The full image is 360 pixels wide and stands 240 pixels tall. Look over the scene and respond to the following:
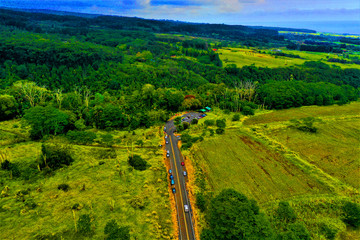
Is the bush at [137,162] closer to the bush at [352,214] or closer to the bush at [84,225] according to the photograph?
the bush at [84,225]

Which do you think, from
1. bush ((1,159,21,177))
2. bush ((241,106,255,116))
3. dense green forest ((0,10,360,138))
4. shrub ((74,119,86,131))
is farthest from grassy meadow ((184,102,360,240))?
bush ((1,159,21,177))

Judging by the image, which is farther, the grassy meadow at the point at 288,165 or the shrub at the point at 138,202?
the grassy meadow at the point at 288,165

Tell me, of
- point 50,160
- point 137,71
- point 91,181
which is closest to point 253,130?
point 91,181

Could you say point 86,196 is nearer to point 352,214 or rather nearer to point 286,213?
point 286,213

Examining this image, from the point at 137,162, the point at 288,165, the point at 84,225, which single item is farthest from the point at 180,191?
the point at 288,165

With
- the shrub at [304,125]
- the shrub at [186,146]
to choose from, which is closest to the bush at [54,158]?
the shrub at [186,146]

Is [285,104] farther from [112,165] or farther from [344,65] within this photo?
[344,65]

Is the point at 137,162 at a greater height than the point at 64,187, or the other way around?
the point at 137,162
